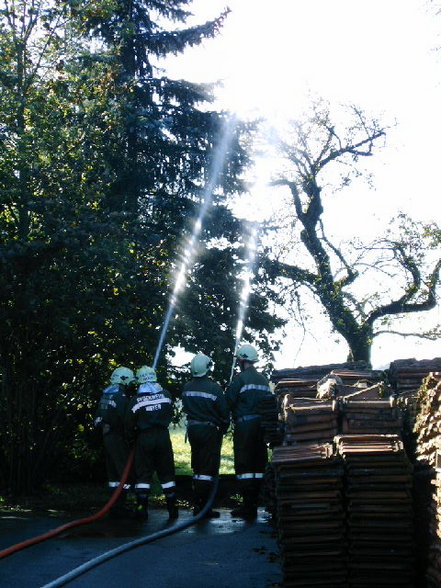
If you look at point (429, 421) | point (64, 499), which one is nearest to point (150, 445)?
point (64, 499)

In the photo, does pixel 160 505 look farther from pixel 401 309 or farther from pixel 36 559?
pixel 401 309

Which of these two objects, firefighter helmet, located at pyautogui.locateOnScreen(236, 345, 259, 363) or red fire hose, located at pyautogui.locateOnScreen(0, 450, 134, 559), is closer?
red fire hose, located at pyautogui.locateOnScreen(0, 450, 134, 559)

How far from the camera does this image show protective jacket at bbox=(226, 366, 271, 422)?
13.4 m

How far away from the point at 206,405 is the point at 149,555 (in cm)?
376

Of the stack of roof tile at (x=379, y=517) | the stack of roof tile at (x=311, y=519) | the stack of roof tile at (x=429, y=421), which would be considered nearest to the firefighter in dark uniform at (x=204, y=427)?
the stack of roof tile at (x=429, y=421)

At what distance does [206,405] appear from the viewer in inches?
523

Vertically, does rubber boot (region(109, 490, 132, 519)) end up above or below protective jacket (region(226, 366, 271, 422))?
below

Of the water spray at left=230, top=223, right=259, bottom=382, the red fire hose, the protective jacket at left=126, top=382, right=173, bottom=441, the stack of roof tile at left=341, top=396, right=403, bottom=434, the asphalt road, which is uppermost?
the water spray at left=230, top=223, right=259, bottom=382

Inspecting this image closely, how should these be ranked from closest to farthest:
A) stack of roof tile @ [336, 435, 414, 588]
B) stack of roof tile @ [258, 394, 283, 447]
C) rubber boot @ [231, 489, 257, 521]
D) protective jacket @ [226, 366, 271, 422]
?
stack of roof tile @ [336, 435, 414, 588] → stack of roof tile @ [258, 394, 283, 447] → rubber boot @ [231, 489, 257, 521] → protective jacket @ [226, 366, 271, 422]

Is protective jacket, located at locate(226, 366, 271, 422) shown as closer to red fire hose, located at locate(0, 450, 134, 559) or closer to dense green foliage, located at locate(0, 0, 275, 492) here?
red fire hose, located at locate(0, 450, 134, 559)

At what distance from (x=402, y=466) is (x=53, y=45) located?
11.9 metres

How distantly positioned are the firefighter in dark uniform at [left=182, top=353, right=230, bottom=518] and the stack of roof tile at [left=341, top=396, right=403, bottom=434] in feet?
14.0

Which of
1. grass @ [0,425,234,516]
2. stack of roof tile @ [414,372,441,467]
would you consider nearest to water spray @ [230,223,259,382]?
grass @ [0,425,234,516]

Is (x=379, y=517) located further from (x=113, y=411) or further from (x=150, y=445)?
(x=113, y=411)
